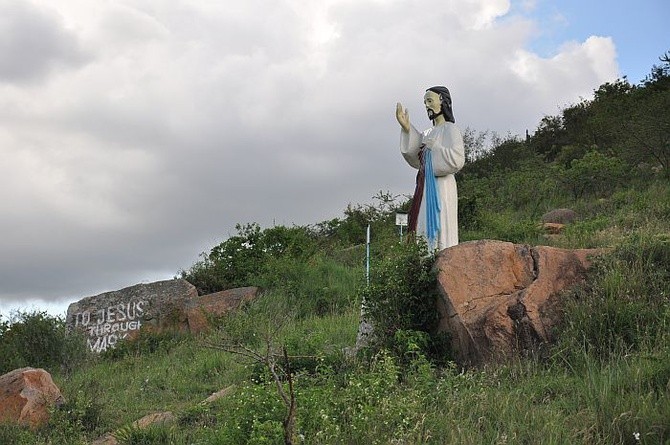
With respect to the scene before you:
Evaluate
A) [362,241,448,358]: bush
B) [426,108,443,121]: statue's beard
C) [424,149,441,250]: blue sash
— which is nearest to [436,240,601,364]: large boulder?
[362,241,448,358]: bush

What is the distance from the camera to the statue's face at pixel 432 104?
10.2 meters

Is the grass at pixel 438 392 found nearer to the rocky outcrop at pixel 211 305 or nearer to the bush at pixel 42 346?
the bush at pixel 42 346

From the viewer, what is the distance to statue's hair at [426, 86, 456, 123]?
10.2 metres

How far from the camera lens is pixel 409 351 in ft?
24.7

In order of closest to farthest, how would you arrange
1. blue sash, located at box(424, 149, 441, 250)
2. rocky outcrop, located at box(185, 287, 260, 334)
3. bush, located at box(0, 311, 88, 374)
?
blue sash, located at box(424, 149, 441, 250), bush, located at box(0, 311, 88, 374), rocky outcrop, located at box(185, 287, 260, 334)

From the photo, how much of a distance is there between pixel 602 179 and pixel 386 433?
1847 cm

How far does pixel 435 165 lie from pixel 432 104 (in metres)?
0.92

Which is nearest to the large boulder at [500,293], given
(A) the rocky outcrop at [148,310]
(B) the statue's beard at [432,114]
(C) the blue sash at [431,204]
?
(C) the blue sash at [431,204]

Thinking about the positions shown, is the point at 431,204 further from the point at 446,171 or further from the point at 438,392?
the point at 438,392

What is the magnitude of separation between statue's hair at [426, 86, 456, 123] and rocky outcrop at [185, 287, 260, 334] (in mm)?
6199

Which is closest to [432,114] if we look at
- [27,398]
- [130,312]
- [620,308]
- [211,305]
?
[620,308]

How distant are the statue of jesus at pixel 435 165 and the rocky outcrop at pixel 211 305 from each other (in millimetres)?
5628

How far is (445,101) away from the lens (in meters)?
10.3

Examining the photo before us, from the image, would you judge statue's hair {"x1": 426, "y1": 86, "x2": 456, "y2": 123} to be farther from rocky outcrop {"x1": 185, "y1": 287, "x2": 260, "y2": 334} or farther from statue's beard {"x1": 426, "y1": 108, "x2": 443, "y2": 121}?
rocky outcrop {"x1": 185, "y1": 287, "x2": 260, "y2": 334}
